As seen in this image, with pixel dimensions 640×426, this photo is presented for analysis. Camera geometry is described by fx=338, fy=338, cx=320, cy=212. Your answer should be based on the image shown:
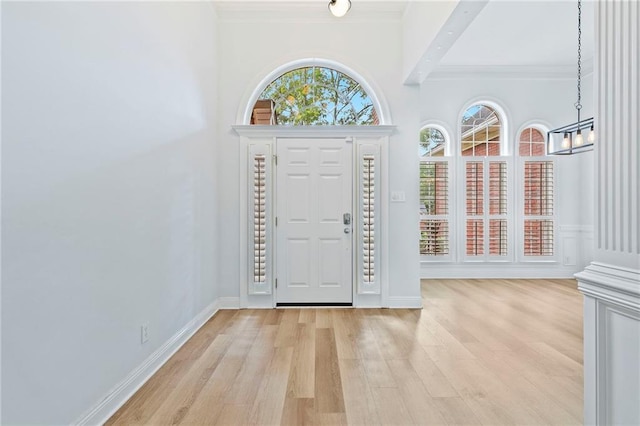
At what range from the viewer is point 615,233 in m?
1.11

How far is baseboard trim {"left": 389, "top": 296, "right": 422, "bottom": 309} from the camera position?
390 centimetres

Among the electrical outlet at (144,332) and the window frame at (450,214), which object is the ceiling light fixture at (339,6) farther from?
the electrical outlet at (144,332)

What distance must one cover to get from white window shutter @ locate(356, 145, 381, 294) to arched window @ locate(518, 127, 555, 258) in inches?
121

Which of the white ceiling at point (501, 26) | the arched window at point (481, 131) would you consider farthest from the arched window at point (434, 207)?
the white ceiling at point (501, 26)

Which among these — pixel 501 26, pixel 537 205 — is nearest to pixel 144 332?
pixel 501 26

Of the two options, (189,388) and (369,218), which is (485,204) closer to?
(369,218)

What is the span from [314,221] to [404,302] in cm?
140

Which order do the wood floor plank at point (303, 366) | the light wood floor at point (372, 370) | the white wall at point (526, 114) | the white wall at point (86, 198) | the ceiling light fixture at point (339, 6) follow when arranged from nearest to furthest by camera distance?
1. the white wall at point (86, 198)
2. the light wood floor at point (372, 370)
3. the wood floor plank at point (303, 366)
4. the ceiling light fixture at point (339, 6)
5. the white wall at point (526, 114)

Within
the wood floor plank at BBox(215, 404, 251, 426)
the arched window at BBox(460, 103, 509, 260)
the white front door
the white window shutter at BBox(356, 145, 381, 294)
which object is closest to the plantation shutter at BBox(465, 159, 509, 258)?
the arched window at BBox(460, 103, 509, 260)

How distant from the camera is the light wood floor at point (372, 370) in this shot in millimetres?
1870

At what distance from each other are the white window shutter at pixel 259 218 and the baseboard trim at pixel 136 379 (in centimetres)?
89

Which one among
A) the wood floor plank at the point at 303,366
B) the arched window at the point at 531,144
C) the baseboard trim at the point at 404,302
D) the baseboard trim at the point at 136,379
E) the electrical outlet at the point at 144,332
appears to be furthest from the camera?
the arched window at the point at 531,144

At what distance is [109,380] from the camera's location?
1.88 m

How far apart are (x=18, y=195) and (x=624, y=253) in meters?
2.15
